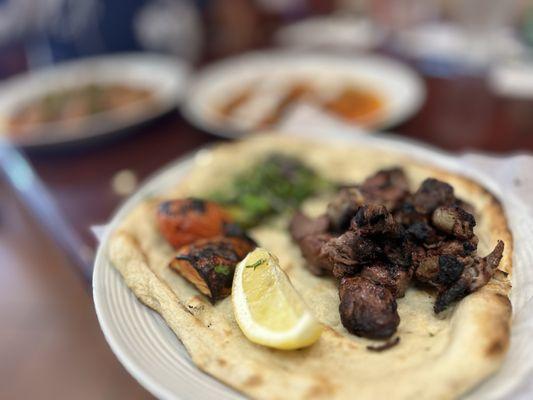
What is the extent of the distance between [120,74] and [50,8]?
1.41 metres

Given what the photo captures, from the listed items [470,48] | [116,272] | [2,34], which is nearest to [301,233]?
[116,272]

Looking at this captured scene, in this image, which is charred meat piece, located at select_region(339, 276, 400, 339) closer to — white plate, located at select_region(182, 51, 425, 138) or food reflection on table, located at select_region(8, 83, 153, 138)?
white plate, located at select_region(182, 51, 425, 138)

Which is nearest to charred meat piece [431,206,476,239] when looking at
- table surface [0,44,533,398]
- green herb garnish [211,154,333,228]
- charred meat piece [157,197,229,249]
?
green herb garnish [211,154,333,228]

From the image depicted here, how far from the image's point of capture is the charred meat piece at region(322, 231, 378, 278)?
2189mm

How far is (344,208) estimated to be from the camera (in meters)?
2.49

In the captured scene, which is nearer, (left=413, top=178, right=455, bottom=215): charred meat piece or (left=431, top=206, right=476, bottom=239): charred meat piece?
(left=431, top=206, right=476, bottom=239): charred meat piece

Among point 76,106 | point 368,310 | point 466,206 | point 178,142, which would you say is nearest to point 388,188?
point 466,206

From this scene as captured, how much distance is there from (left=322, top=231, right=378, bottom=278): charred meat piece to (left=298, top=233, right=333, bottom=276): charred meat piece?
0.34 feet

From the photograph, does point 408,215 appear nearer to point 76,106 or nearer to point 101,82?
point 76,106

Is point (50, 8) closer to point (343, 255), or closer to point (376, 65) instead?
point (376, 65)

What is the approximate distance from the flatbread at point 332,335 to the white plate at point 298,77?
4.91 ft

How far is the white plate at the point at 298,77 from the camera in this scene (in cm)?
421

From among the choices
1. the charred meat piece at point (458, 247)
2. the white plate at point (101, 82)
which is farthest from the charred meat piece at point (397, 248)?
the white plate at point (101, 82)

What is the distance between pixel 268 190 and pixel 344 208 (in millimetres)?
763
